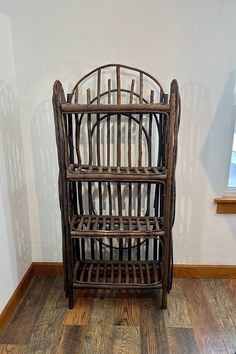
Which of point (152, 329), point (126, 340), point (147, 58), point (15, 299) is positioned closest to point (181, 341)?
point (152, 329)

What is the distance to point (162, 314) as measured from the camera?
167cm

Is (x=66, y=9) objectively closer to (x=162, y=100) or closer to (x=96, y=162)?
(x=162, y=100)

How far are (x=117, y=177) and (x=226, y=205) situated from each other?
0.84 meters

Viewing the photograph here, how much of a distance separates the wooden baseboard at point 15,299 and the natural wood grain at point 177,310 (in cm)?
91

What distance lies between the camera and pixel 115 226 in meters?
1.68

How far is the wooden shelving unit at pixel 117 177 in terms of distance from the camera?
1460 mm

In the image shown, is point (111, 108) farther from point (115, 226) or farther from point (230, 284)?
point (230, 284)

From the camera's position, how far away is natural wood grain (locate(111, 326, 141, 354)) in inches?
56.2

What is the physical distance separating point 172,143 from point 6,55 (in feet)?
3.43

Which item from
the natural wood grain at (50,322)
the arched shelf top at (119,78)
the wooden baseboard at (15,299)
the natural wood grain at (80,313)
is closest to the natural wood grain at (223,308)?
the natural wood grain at (80,313)

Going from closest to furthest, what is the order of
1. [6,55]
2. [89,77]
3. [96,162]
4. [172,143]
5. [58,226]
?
[172,143] → [6,55] → [89,77] → [96,162] → [58,226]

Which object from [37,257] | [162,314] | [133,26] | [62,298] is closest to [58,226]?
[37,257]

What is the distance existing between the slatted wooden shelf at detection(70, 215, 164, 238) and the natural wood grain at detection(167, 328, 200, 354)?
21.2 inches

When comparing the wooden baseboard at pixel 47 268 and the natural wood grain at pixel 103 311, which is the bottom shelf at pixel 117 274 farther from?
the wooden baseboard at pixel 47 268
